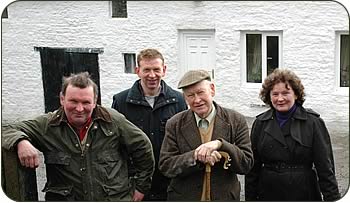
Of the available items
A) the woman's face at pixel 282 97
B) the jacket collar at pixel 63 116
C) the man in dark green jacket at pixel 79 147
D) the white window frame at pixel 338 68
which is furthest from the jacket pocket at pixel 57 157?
the white window frame at pixel 338 68

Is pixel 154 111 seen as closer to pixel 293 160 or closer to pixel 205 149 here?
pixel 205 149

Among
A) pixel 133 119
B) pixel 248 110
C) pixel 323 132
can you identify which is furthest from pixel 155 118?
pixel 323 132

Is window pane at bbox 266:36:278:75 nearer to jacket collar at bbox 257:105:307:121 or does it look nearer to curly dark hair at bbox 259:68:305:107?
curly dark hair at bbox 259:68:305:107

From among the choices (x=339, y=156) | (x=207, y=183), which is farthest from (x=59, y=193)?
(x=339, y=156)

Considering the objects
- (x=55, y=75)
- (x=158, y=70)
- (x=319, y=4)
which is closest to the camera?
(x=319, y=4)

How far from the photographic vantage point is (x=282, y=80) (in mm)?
2418

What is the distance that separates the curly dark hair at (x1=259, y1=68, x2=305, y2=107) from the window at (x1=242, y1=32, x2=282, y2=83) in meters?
0.02

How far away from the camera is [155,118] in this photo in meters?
2.86

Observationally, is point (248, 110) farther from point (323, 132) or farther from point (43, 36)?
point (43, 36)

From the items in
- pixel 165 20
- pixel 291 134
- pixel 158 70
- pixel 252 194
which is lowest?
pixel 252 194

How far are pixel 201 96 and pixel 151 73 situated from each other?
13.3 inches

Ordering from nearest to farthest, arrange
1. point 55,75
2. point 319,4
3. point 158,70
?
point 319,4
point 55,75
point 158,70

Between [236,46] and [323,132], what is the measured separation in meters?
0.48

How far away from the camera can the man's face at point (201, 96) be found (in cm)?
243
